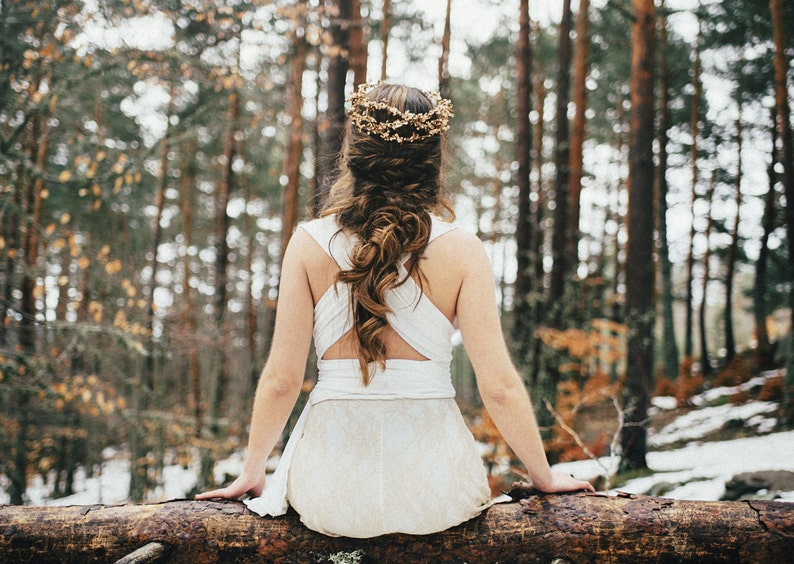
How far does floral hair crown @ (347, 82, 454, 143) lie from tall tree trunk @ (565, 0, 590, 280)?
8.67m

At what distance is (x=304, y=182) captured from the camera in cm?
1673

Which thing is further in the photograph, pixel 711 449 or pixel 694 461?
pixel 711 449

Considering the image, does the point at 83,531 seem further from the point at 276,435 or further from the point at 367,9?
the point at 367,9

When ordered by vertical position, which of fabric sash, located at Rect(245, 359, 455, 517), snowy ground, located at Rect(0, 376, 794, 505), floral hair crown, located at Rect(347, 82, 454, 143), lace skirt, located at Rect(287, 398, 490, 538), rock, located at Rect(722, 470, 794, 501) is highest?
floral hair crown, located at Rect(347, 82, 454, 143)

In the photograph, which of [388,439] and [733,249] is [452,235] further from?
[733,249]

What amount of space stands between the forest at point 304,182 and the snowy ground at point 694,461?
510 mm

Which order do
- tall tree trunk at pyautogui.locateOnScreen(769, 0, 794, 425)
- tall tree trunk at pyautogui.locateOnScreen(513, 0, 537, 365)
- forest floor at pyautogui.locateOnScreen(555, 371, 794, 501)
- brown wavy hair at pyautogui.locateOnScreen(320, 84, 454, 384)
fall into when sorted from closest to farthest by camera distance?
brown wavy hair at pyautogui.locateOnScreen(320, 84, 454, 384) < forest floor at pyautogui.locateOnScreen(555, 371, 794, 501) < tall tree trunk at pyautogui.locateOnScreen(769, 0, 794, 425) < tall tree trunk at pyautogui.locateOnScreen(513, 0, 537, 365)

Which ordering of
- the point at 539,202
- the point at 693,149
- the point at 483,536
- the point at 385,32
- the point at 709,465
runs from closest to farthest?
the point at 483,536 → the point at 709,465 → the point at 385,32 → the point at 539,202 → the point at 693,149

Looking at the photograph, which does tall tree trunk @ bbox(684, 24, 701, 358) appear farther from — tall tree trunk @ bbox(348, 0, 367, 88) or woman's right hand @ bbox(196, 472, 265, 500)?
woman's right hand @ bbox(196, 472, 265, 500)

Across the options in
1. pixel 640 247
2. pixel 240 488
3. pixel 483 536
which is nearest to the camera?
pixel 483 536

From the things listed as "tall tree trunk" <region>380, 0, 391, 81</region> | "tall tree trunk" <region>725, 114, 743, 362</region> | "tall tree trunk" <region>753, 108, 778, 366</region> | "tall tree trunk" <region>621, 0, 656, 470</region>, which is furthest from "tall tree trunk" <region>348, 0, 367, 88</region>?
"tall tree trunk" <region>725, 114, 743, 362</region>

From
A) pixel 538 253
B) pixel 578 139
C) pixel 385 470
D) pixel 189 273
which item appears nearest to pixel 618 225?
pixel 538 253

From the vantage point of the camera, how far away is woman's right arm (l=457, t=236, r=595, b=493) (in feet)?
5.97

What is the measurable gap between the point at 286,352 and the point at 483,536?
0.96 metres
